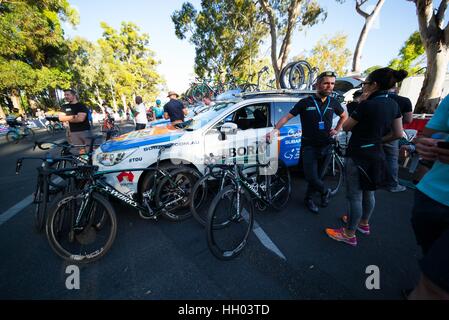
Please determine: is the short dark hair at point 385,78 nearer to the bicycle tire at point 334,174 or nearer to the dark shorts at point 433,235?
the dark shorts at point 433,235

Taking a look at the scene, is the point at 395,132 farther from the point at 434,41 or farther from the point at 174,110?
the point at 434,41

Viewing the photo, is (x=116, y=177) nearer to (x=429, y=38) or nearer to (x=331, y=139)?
→ (x=331, y=139)

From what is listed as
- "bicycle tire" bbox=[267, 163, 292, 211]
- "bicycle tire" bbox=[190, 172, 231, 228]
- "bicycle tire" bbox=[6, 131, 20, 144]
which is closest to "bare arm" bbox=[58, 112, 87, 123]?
"bicycle tire" bbox=[190, 172, 231, 228]

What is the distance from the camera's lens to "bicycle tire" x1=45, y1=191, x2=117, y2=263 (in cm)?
204

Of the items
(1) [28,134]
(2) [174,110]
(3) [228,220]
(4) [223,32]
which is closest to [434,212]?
(3) [228,220]

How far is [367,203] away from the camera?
238 centimetres

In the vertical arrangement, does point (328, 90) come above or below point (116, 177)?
above

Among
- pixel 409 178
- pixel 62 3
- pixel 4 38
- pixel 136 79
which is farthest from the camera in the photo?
pixel 136 79

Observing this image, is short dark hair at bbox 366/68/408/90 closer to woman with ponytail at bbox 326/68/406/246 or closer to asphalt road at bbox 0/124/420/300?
woman with ponytail at bbox 326/68/406/246

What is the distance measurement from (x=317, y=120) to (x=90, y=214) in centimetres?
319

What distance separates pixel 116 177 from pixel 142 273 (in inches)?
53.4

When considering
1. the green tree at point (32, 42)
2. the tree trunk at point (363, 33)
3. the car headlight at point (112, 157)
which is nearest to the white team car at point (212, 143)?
the car headlight at point (112, 157)

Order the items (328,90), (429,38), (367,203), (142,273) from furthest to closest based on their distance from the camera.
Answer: (429,38) → (328,90) → (367,203) → (142,273)

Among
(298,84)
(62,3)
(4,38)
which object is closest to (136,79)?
(62,3)
